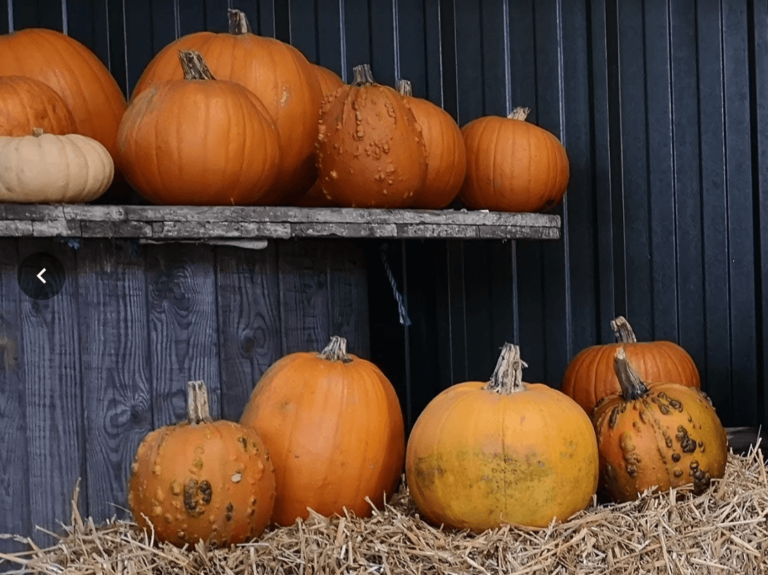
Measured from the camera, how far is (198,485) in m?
2.04

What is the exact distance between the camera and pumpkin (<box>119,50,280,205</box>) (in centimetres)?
238

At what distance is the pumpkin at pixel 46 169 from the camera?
2172 millimetres

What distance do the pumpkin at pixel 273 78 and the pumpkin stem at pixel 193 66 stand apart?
0.62ft

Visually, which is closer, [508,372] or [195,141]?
[508,372]

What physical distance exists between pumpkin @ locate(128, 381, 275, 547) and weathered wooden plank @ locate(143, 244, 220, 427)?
32 cm

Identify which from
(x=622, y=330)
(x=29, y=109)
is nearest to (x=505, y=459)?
(x=622, y=330)

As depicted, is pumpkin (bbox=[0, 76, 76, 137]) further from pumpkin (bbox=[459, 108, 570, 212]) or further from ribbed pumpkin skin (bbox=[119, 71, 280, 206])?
pumpkin (bbox=[459, 108, 570, 212])

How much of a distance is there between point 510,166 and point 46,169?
1.52 meters

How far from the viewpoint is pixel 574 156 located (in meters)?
3.73

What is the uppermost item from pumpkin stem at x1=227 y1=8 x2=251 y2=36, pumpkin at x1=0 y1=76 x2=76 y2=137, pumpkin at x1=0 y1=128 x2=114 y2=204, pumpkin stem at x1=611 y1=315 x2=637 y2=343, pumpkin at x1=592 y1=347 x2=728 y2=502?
pumpkin stem at x1=227 y1=8 x2=251 y2=36

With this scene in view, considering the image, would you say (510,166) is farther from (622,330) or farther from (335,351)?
(335,351)

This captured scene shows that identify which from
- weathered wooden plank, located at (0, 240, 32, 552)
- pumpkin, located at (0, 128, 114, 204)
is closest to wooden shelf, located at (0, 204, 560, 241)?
pumpkin, located at (0, 128, 114, 204)

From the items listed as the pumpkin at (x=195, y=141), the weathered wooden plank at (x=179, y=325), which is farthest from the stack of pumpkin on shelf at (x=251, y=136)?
the weathered wooden plank at (x=179, y=325)

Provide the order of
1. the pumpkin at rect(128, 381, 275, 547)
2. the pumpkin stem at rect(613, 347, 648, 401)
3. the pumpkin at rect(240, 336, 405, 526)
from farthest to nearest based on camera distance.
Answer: the pumpkin stem at rect(613, 347, 648, 401) → the pumpkin at rect(240, 336, 405, 526) → the pumpkin at rect(128, 381, 275, 547)
